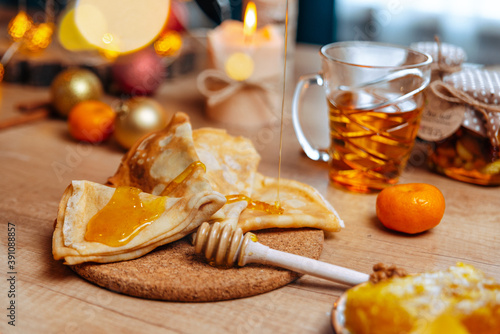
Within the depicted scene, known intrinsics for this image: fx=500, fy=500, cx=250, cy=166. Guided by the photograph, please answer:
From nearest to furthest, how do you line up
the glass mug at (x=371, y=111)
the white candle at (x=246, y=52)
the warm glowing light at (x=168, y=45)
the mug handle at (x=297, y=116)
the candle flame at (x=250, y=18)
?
the glass mug at (x=371, y=111)
the mug handle at (x=297, y=116)
the candle flame at (x=250, y=18)
the white candle at (x=246, y=52)
the warm glowing light at (x=168, y=45)

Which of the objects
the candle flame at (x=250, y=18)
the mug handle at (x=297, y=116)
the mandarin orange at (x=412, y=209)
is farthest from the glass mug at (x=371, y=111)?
the candle flame at (x=250, y=18)

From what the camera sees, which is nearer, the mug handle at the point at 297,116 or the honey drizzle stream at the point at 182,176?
the honey drizzle stream at the point at 182,176

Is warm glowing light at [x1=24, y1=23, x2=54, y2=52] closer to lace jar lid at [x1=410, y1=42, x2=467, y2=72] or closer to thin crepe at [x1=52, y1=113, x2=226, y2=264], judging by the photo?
→ thin crepe at [x1=52, y1=113, x2=226, y2=264]

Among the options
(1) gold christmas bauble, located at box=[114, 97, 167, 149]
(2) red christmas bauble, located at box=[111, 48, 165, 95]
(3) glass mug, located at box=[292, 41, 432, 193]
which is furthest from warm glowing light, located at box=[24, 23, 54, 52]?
(3) glass mug, located at box=[292, 41, 432, 193]

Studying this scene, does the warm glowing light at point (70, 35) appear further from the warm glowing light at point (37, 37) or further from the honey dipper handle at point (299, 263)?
the honey dipper handle at point (299, 263)

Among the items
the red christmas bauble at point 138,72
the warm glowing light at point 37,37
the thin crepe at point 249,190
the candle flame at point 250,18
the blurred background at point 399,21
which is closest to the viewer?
the thin crepe at point 249,190

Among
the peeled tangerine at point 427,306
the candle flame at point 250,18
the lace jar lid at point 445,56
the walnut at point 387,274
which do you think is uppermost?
the candle flame at point 250,18
